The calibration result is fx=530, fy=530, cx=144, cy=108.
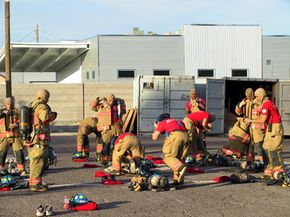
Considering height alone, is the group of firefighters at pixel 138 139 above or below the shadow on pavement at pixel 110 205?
above

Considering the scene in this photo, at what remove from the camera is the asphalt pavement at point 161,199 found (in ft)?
26.1

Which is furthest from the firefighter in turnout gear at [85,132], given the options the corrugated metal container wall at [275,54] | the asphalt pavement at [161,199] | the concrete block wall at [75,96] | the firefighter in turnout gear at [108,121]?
the corrugated metal container wall at [275,54]

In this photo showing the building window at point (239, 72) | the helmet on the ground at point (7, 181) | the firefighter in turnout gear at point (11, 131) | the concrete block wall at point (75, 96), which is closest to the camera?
the helmet on the ground at point (7, 181)

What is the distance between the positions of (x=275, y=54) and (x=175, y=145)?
24222 millimetres

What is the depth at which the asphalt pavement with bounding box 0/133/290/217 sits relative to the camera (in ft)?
26.1

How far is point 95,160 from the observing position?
14328 mm

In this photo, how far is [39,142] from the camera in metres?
9.65

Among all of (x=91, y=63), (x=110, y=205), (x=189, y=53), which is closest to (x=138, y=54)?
(x=189, y=53)

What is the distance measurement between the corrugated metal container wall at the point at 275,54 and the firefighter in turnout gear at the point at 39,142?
24.7m

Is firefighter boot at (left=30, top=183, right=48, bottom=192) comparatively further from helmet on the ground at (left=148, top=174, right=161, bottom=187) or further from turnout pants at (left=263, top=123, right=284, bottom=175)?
turnout pants at (left=263, top=123, right=284, bottom=175)

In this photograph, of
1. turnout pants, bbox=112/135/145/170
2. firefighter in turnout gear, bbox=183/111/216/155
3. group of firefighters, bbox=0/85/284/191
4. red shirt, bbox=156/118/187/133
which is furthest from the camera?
firefighter in turnout gear, bbox=183/111/216/155

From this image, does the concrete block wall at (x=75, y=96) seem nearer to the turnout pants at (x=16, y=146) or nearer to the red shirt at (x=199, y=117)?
the red shirt at (x=199, y=117)

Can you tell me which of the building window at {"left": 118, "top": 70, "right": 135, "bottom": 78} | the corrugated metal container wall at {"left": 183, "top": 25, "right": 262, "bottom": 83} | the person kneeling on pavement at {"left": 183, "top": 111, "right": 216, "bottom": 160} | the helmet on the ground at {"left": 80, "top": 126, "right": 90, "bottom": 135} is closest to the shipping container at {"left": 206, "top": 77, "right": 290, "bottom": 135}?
the person kneeling on pavement at {"left": 183, "top": 111, "right": 216, "bottom": 160}

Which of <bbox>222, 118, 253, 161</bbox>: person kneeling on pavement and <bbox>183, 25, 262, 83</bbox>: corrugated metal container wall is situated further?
<bbox>183, 25, 262, 83</bbox>: corrugated metal container wall
